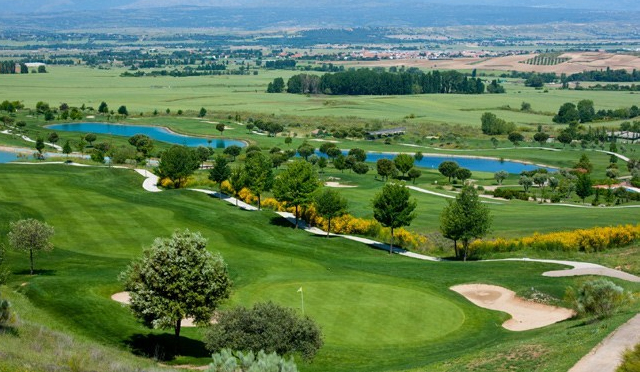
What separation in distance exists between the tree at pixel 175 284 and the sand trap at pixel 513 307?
1634 cm

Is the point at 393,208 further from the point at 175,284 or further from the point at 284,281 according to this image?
the point at 175,284

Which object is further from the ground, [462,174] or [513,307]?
[513,307]

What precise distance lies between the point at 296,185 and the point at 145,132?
93031mm

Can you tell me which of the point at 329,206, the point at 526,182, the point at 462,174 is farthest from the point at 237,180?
the point at 526,182

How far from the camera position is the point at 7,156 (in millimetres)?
119938

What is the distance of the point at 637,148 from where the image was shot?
5655 inches

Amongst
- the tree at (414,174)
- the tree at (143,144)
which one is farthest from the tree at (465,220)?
the tree at (143,144)

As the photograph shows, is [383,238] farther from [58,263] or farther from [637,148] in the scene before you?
[637,148]

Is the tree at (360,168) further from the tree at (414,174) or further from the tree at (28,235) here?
the tree at (28,235)

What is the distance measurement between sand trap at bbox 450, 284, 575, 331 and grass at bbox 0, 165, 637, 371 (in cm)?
93

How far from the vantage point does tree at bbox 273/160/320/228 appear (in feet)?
236

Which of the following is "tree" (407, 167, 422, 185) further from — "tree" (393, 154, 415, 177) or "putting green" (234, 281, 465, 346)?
"putting green" (234, 281, 465, 346)

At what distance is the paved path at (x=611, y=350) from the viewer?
26703mm

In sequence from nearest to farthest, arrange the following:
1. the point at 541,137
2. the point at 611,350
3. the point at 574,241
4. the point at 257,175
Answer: the point at 611,350, the point at 574,241, the point at 257,175, the point at 541,137
